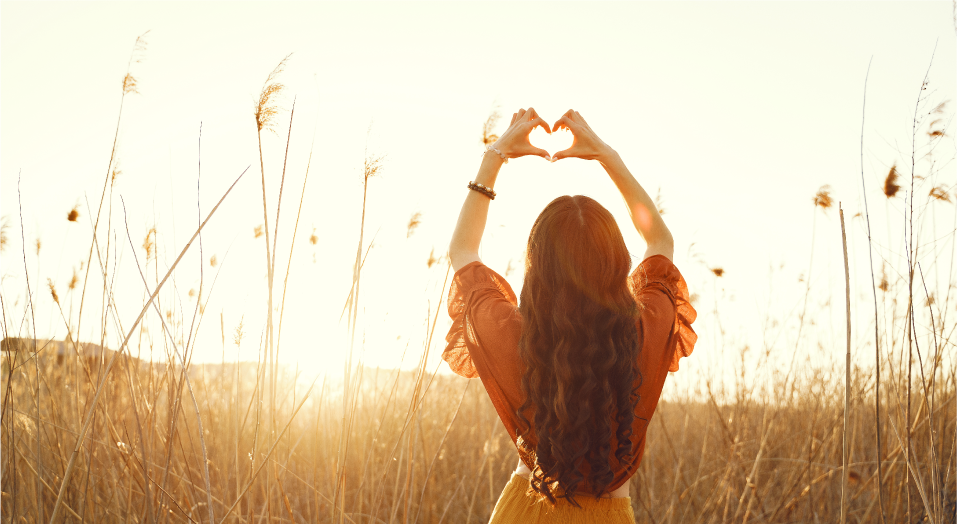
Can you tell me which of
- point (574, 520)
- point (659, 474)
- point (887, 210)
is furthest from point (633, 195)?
point (659, 474)

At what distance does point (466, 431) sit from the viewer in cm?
372

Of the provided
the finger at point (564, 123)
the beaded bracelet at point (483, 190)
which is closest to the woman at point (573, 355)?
the beaded bracelet at point (483, 190)

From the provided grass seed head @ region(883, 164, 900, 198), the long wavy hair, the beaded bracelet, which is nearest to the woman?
the long wavy hair

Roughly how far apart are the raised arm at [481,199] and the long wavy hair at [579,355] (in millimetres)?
210

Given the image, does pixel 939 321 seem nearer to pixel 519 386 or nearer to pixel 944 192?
pixel 944 192

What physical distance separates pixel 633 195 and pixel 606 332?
415mm

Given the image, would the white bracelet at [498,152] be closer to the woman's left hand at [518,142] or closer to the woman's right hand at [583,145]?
the woman's left hand at [518,142]

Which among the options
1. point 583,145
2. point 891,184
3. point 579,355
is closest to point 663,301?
point 579,355

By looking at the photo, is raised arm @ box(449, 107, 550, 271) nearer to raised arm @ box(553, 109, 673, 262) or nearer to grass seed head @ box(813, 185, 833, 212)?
raised arm @ box(553, 109, 673, 262)

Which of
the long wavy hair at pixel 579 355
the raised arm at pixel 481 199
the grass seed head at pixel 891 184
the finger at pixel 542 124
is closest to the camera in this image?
the long wavy hair at pixel 579 355

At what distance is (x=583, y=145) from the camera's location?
1487 millimetres

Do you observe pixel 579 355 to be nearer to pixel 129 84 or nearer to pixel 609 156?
pixel 609 156

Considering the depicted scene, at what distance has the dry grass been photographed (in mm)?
1585

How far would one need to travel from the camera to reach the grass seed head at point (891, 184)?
1698 millimetres
